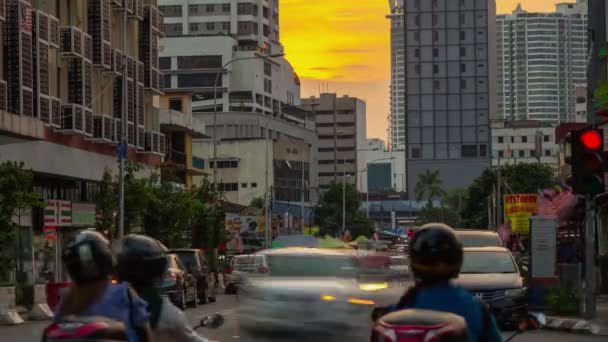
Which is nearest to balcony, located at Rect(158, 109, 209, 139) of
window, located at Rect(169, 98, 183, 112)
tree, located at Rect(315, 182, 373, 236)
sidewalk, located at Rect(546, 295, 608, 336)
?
window, located at Rect(169, 98, 183, 112)

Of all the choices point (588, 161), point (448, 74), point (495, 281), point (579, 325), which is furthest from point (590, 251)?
point (448, 74)

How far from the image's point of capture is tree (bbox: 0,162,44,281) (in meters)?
38.3

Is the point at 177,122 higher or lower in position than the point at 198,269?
higher

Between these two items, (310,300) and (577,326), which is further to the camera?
(577,326)

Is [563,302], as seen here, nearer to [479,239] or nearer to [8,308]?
[479,239]

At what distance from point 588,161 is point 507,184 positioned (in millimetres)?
99082

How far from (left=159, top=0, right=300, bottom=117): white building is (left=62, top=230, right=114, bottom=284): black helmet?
15299cm

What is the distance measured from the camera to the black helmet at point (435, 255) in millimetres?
6742

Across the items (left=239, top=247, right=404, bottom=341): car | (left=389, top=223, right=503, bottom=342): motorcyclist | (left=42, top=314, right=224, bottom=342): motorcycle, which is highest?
(left=389, top=223, right=503, bottom=342): motorcyclist

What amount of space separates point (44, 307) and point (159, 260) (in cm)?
2884

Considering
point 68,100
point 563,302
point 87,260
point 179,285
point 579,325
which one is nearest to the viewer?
point 87,260

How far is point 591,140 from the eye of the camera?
→ 72.1 feet

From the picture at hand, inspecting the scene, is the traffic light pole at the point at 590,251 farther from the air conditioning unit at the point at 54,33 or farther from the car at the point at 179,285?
the air conditioning unit at the point at 54,33

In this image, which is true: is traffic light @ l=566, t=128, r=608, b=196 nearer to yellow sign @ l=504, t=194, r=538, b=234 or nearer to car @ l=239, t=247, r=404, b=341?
car @ l=239, t=247, r=404, b=341
